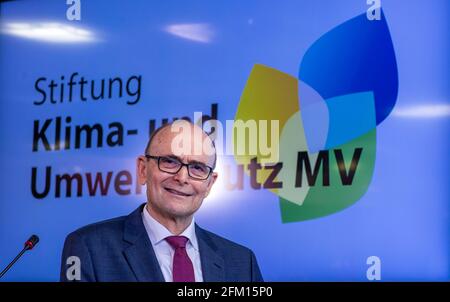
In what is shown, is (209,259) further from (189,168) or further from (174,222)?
(189,168)

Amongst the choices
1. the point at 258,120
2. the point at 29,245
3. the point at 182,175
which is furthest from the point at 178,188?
the point at 29,245

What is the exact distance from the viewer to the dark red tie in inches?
100

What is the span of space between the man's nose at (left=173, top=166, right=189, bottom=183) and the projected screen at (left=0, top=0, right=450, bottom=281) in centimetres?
11

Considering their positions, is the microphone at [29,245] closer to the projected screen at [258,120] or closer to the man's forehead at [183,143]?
the projected screen at [258,120]

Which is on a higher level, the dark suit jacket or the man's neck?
the man's neck

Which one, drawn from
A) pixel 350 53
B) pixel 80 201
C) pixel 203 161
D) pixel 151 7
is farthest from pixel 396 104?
pixel 80 201

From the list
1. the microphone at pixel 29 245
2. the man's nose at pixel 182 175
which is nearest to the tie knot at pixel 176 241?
the man's nose at pixel 182 175

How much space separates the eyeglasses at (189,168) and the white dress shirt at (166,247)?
0.50ft

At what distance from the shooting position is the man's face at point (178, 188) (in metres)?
2.58

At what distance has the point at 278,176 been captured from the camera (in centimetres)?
258

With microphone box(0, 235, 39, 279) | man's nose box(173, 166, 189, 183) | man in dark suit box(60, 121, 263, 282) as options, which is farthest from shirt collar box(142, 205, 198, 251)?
microphone box(0, 235, 39, 279)

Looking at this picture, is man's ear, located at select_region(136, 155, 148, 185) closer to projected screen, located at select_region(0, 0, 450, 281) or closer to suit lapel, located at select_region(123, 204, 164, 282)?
projected screen, located at select_region(0, 0, 450, 281)
